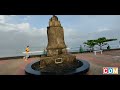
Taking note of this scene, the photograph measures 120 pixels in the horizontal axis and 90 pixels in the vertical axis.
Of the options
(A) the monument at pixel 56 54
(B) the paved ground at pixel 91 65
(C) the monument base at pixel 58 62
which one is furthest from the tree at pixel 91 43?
(C) the monument base at pixel 58 62

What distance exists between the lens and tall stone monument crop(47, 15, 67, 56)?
Result: 28.6 feet

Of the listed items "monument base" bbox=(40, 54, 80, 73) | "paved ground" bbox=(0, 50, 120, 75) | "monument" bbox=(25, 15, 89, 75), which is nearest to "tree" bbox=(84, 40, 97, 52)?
"paved ground" bbox=(0, 50, 120, 75)

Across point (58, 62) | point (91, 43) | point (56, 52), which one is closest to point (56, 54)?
point (56, 52)

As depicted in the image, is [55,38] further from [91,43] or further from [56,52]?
[91,43]

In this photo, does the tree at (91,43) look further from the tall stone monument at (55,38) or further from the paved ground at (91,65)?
the tall stone monument at (55,38)

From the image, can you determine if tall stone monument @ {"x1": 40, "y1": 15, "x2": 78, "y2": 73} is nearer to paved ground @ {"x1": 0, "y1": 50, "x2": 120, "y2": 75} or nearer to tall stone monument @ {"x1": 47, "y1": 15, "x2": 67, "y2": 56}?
tall stone monument @ {"x1": 47, "y1": 15, "x2": 67, "y2": 56}

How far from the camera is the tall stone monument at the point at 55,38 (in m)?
8.72
